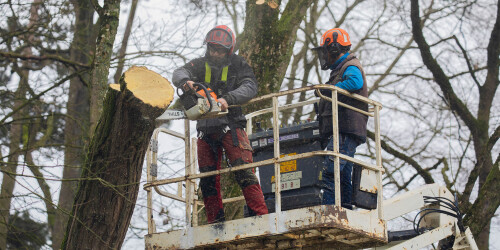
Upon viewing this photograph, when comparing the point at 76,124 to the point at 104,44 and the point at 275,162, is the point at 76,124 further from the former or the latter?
the point at 275,162

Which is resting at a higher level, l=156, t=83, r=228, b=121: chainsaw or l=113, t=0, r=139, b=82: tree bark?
l=113, t=0, r=139, b=82: tree bark

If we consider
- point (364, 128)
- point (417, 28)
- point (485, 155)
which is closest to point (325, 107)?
point (364, 128)

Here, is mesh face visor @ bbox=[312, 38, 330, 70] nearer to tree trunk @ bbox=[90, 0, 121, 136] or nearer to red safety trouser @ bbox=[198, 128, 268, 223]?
red safety trouser @ bbox=[198, 128, 268, 223]

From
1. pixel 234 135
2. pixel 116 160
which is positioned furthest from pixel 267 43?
pixel 116 160


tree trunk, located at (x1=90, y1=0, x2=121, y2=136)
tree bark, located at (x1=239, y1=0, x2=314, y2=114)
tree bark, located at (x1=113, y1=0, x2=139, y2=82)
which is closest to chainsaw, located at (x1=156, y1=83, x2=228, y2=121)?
tree trunk, located at (x1=90, y1=0, x2=121, y2=136)

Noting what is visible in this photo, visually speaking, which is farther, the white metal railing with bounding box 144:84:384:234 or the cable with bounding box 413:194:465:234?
the cable with bounding box 413:194:465:234

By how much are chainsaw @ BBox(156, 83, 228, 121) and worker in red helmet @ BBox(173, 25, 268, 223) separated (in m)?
0.16

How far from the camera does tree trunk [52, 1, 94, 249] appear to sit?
12055 millimetres

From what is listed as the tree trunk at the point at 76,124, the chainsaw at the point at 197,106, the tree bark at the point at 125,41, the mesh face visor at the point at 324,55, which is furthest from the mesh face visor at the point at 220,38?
the tree bark at the point at 125,41

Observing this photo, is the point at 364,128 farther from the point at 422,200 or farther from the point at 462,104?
the point at 462,104

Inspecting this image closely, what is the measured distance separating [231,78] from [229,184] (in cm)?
269

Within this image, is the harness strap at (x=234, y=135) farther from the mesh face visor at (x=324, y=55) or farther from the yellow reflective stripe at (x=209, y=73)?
the mesh face visor at (x=324, y=55)

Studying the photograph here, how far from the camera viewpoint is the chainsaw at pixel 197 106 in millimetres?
7391

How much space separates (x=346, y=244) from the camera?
822 centimetres
